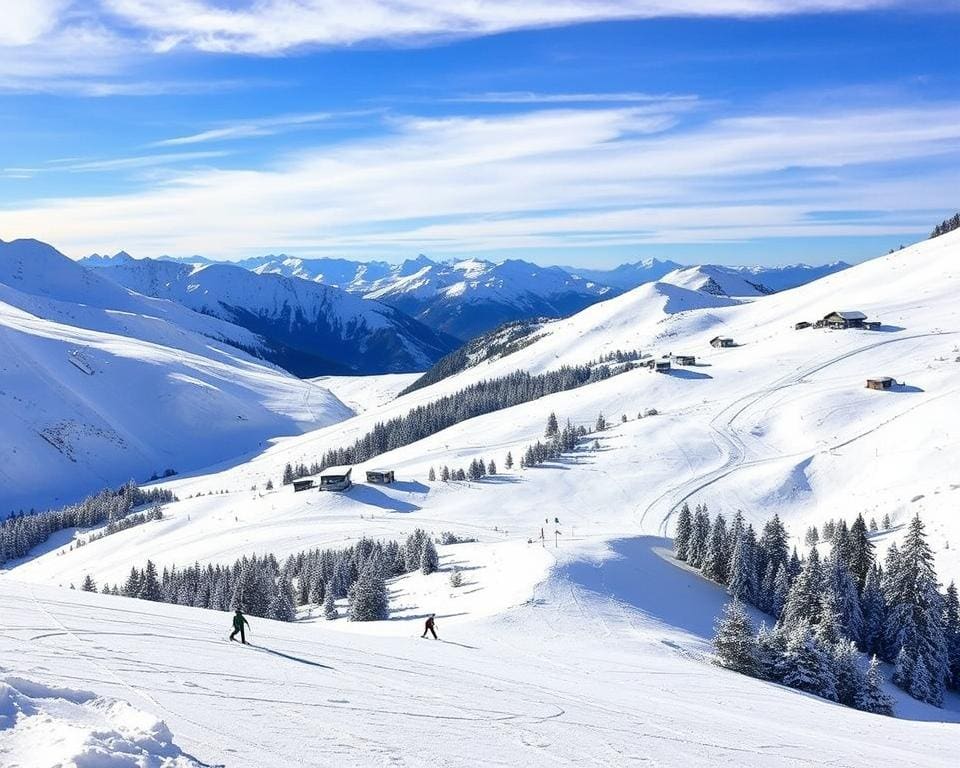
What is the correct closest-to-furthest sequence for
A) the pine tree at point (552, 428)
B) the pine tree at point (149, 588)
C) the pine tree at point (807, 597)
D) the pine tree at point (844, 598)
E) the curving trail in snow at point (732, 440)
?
the pine tree at point (807, 597)
the pine tree at point (844, 598)
the pine tree at point (149, 588)
the curving trail in snow at point (732, 440)
the pine tree at point (552, 428)

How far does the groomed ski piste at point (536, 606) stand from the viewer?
564 inches

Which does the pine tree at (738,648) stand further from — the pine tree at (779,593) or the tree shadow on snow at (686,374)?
the tree shadow on snow at (686,374)

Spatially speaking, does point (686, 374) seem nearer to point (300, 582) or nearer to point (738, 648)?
point (300, 582)

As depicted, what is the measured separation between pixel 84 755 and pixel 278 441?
594ft

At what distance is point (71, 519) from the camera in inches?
4518

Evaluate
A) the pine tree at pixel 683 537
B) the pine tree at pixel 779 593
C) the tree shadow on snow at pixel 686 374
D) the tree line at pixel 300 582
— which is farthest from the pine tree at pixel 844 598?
the tree shadow on snow at pixel 686 374

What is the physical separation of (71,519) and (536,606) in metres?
101

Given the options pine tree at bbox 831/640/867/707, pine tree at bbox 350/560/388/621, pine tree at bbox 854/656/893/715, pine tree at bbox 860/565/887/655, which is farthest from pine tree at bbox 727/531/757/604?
A: pine tree at bbox 350/560/388/621

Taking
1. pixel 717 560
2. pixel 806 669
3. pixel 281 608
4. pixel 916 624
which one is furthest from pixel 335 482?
pixel 806 669

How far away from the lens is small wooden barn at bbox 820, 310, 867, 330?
14675 cm

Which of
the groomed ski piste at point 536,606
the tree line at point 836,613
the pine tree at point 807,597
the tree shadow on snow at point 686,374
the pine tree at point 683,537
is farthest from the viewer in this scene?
the tree shadow on snow at point 686,374

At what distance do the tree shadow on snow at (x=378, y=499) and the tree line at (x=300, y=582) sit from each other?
681 inches

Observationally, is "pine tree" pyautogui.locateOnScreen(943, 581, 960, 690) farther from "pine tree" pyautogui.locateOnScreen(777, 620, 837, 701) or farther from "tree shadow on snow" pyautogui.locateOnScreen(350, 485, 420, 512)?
"tree shadow on snow" pyautogui.locateOnScreen(350, 485, 420, 512)

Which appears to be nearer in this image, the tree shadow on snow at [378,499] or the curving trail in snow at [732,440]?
the curving trail in snow at [732,440]
